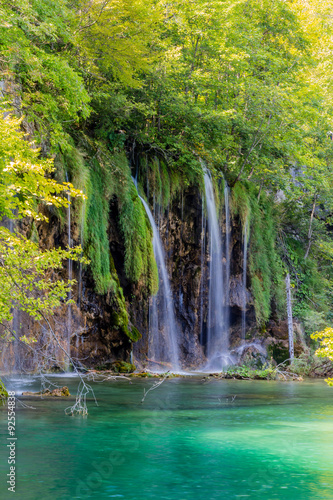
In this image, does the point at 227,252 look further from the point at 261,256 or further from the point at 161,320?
the point at 161,320

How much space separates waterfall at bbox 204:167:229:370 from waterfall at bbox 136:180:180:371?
259cm

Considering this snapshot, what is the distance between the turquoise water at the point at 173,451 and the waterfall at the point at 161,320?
9012mm

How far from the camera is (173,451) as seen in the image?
7688 mm

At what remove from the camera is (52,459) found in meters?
6.96

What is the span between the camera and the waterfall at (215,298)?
2486cm

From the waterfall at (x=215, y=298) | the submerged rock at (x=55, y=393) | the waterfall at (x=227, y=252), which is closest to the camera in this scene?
the submerged rock at (x=55, y=393)

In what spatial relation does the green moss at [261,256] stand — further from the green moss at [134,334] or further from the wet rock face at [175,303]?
the green moss at [134,334]

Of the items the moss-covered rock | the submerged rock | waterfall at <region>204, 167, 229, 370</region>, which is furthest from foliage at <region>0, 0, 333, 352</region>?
the submerged rock

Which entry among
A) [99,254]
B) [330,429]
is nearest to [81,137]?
[99,254]

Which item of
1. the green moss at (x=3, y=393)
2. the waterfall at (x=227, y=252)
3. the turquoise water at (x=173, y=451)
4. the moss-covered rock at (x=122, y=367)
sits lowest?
the turquoise water at (x=173, y=451)

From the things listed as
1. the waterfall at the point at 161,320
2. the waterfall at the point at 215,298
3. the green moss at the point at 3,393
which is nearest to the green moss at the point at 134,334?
the waterfall at the point at 161,320

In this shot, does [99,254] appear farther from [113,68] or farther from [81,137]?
[113,68]

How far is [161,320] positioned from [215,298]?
154 inches

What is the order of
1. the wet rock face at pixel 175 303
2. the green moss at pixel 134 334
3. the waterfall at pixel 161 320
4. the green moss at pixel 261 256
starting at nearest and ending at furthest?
the wet rock face at pixel 175 303 → the green moss at pixel 134 334 → the waterfall at pixel 161 320 → the green moss at pixel 261 256
